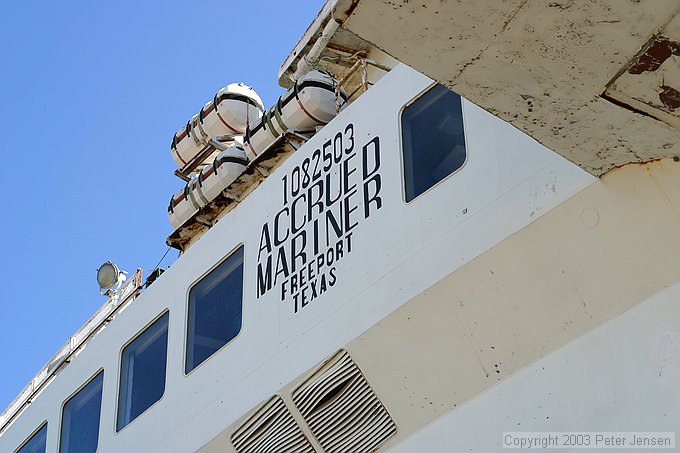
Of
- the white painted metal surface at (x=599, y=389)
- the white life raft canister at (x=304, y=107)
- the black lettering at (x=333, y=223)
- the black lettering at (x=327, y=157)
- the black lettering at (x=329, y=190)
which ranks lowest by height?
the white painted metal surface at (x=599, y=389)

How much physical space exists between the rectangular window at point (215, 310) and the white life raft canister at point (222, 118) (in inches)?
120

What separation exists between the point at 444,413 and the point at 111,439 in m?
4.26

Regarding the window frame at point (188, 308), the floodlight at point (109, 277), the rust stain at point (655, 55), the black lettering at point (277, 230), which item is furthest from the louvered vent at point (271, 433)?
the floodlight at point (109, 277)

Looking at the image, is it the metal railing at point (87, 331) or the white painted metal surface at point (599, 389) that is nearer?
the white painted metal surface at point (599, 389)

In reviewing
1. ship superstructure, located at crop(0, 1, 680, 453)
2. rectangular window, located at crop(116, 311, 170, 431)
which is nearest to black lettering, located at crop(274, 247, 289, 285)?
ship superstructure, located at crop(0, 1, 680, 453)

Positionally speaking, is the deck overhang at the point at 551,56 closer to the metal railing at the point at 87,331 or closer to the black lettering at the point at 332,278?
the black lettering at the point at 332,278

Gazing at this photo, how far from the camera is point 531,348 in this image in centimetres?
596

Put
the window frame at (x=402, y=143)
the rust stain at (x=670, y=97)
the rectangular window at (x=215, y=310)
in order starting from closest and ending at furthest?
the rust stain at (x=670, y=97) < the window frame at (x=402, y=143) < the rectangular window at (x=215, y=310)

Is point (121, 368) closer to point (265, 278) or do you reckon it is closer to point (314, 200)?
point (265, 278)

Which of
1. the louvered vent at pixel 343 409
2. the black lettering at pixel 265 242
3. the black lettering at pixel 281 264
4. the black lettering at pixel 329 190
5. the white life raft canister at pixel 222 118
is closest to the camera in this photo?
the louvered vent at pixel 343 409

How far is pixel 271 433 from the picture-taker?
762 cm

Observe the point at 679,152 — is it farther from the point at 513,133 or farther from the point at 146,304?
the point at 146,304

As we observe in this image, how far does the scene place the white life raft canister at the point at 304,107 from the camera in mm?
9320

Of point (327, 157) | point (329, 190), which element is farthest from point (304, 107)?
point (329, 190)
